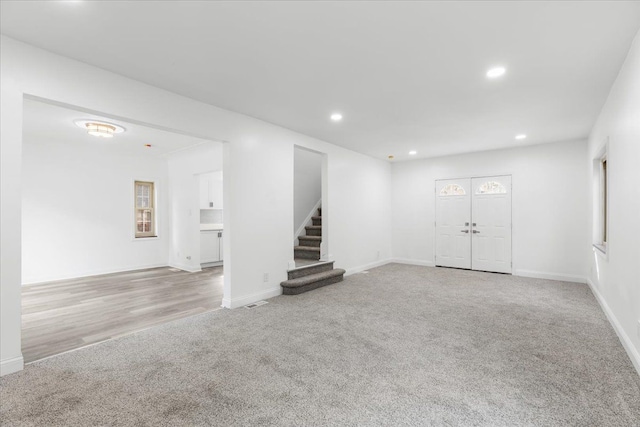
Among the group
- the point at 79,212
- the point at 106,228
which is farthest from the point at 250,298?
the point at 79,212

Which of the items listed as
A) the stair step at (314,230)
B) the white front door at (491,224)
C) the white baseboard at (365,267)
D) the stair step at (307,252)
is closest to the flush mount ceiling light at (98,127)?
the stair step at (307,252)

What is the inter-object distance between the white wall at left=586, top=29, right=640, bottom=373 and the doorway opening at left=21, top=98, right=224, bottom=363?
436 centimetres

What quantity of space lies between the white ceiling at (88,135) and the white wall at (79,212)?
0.20m

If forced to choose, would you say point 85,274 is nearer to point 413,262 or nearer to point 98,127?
point 98,127

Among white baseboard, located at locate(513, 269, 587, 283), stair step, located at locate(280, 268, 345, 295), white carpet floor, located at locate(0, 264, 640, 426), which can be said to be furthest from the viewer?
white baseboard, located at locate(513, 269, 587, 283)

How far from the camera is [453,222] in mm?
6797

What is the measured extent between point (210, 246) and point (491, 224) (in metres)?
6.21

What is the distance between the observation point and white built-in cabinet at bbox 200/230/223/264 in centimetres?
686

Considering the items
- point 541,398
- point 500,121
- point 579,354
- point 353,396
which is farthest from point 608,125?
point 353,396

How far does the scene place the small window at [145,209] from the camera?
→ 704 cm

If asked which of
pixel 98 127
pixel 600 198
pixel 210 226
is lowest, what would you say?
pixel 210 226

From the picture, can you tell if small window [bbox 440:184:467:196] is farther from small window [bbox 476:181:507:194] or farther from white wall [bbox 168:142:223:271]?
white wall [bbox 168:142:223:271]

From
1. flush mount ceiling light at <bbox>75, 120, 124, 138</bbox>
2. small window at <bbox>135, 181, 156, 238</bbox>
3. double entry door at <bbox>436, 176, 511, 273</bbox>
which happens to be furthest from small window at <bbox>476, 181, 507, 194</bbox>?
small window at <bbox>135, 181, 156, 238</bbox>

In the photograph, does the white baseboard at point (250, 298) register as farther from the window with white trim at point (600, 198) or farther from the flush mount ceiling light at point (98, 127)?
the window with white trim at point (600, 198)
